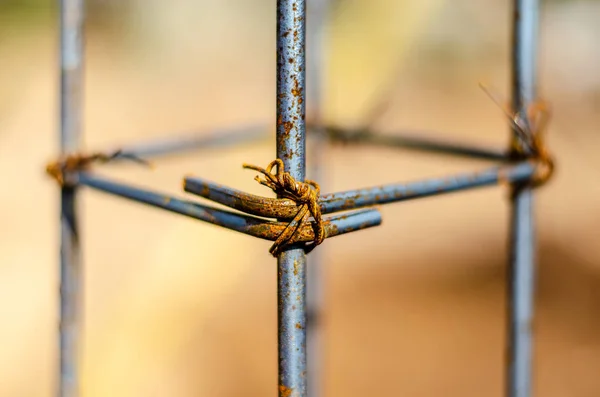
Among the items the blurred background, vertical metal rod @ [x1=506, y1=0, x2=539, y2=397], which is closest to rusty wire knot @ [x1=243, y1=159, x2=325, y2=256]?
vertical metal rod @ [x1=506, y1=0, x2=539, y2=397]

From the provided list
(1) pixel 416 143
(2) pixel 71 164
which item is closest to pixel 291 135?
(2) pixel 71 164

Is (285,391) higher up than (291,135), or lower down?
lower down

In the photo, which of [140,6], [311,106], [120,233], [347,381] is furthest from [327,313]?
[140,6]

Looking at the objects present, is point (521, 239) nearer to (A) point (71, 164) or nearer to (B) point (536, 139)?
(B) point (536, 139)

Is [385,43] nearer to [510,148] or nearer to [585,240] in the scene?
[585,240]

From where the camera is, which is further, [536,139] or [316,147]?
[316,147]

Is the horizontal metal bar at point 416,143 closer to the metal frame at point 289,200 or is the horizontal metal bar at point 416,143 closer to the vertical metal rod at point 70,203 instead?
the metal frame at point 289,200

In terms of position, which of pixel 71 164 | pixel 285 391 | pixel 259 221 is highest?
pixel 71 164
